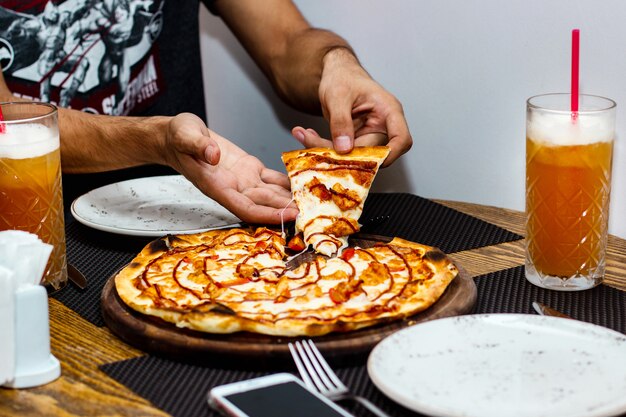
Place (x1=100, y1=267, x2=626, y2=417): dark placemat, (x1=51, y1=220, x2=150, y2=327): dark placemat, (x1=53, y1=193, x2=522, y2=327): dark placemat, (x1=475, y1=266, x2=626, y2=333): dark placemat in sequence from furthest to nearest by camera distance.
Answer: (x1=53, y1=193, x2=522, y2=327): dark placemat < (x1=51, y1=220, x2=150, y2=327): dark placemat < (x1=475, y1=266, x2=626, y2=333): dark placemat < (x1=100, y1=267, x2=626, y2=417): dark placemat

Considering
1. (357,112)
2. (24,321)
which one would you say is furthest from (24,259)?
(357,112)

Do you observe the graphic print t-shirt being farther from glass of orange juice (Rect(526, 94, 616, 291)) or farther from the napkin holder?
glass of orange juice (Rect(526, 94, 616, 291))

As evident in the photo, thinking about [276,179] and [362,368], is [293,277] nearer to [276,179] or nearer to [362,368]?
[362,368]

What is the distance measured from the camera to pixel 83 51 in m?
2.46

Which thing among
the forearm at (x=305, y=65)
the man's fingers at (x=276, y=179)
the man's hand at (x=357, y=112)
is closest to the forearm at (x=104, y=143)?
the man's fingers at (x=276, y=179)

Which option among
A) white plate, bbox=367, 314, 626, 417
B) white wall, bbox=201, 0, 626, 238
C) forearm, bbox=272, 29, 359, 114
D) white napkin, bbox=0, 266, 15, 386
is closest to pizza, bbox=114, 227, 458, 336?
white plate, bbox=367, 314, 626, 417

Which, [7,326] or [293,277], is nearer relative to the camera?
[7,326]

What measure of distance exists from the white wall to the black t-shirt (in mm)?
398

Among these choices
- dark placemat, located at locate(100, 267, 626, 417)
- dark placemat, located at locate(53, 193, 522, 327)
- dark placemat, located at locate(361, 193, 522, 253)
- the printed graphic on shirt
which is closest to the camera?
dark placemat, located at locate(100, 267, 626, 417)

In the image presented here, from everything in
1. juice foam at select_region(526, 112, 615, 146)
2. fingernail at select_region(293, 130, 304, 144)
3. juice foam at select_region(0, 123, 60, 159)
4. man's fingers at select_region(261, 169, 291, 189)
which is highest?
juice foam at select_region(0, 123, 60, 159)

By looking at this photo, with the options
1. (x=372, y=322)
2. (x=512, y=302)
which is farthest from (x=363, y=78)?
(x=372, y=322)

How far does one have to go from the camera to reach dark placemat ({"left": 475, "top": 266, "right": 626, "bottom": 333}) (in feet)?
4.38

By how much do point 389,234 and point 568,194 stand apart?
43 centimetres

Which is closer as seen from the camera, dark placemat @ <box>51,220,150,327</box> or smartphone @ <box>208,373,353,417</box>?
smartphone @ <box>208,373,353,417</box>
